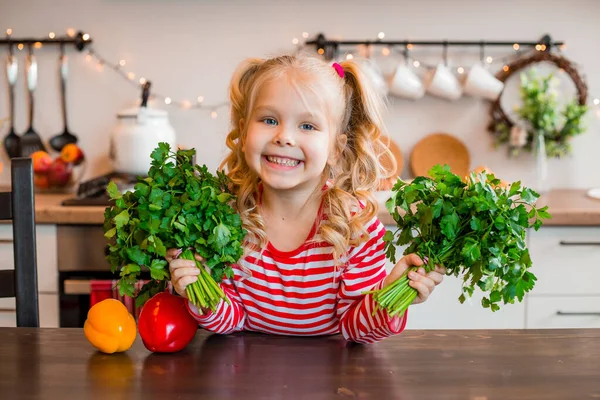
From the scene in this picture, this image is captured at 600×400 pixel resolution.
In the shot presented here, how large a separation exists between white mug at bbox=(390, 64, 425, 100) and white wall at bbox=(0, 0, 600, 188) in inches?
4.2

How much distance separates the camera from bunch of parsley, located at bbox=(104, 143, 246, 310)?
1.03m

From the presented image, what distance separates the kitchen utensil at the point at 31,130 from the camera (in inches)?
107

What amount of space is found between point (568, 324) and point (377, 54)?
A: 1183 millimetres

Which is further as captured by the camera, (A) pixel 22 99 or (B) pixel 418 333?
(A) pixel 22 99

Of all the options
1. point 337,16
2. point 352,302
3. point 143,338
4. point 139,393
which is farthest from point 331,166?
point 337,16

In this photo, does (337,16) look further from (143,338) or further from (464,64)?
(143,338)

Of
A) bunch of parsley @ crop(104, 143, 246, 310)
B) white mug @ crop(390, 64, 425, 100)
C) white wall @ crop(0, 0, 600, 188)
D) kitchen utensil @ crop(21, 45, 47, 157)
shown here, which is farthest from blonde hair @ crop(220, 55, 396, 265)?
kitchen utensil @ crop(21, 45, 47, 157)

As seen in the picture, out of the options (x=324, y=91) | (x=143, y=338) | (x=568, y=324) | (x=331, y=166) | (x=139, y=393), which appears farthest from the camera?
(x=568, y=324)

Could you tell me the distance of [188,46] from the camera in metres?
2.72

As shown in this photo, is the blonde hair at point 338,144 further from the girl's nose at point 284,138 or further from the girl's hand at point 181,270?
the girl's hand at point 181,270

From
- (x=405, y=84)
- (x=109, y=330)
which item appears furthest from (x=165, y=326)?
(x=405, y=84)

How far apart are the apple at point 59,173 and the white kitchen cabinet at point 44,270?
0.40 m

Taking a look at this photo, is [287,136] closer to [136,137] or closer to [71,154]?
[136,137]

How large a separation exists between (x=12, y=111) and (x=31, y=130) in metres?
0.11
